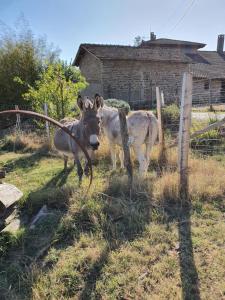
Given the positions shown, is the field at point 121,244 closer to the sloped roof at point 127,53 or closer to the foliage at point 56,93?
the foliage at point 56,93

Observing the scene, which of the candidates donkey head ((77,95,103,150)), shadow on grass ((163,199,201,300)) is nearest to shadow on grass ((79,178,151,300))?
shadow on grass ((163,199,201,300))

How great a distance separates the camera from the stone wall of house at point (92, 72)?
21672mm

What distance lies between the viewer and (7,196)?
364cm

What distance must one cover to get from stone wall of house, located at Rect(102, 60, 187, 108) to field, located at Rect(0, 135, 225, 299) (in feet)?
54.6

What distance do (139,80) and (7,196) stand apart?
2018 centimetres

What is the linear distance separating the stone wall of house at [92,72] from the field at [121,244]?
17.7m

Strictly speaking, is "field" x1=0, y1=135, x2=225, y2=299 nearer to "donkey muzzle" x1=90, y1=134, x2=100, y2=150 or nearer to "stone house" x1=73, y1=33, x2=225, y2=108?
"donkey muzzle" x1=90, y1=134, x2=100, y2=150

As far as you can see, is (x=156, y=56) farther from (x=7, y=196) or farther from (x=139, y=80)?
(x=7, y=196)

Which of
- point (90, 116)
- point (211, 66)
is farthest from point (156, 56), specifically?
point (90, 116)

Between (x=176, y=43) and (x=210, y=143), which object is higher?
(x=176, y=43)

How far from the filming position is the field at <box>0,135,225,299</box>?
108 inches

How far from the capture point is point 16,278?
294 centimetres

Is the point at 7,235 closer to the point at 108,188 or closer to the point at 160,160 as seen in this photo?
the point at 108,188

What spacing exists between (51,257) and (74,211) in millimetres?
919
